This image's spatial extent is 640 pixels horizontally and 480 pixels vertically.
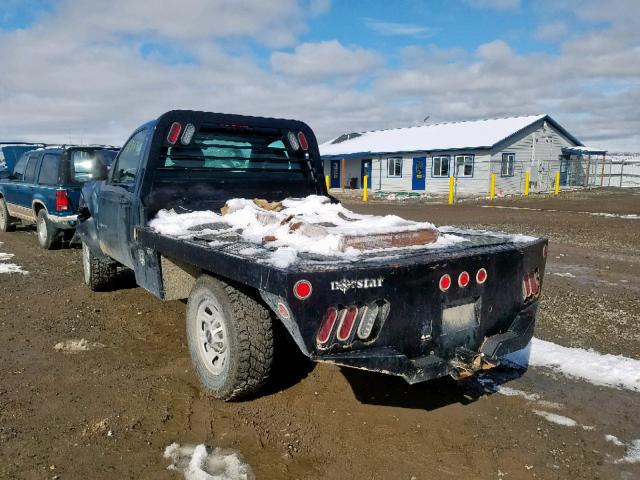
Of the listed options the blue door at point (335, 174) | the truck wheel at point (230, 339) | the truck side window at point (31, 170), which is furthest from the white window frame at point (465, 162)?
the truck wheel at point (230, 339)

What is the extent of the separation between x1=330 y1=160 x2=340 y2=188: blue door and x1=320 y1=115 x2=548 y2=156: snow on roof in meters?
1.05

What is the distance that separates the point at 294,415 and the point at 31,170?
357 inches

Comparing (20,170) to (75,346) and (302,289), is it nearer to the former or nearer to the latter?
(75,346)

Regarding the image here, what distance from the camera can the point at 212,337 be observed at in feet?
11.4

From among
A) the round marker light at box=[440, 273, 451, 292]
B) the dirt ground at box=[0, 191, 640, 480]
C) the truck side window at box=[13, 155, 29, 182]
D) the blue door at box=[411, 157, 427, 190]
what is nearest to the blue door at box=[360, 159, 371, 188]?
the blue door at box=[411, 157, 427, 190]

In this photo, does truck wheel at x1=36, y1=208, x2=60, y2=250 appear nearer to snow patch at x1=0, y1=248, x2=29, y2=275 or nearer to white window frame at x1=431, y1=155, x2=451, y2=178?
snow patch at x1=0, y1=248, x2=29, y2=275

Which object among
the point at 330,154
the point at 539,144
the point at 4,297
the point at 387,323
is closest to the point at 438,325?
the point at 387,323

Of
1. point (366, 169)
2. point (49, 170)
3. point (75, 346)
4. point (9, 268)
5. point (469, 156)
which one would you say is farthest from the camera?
point (366, 169)

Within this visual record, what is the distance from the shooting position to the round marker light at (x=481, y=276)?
10.2 feet

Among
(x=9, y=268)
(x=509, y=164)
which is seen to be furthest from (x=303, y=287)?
(x=509, y=164)

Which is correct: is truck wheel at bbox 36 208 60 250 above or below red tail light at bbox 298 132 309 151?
below

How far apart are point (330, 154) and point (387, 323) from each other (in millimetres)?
34147

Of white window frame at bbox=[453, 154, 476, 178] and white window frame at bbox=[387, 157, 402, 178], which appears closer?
white window frame at bbox=[453, 154, 476, 178]

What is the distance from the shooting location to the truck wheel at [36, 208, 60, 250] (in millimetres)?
9242
